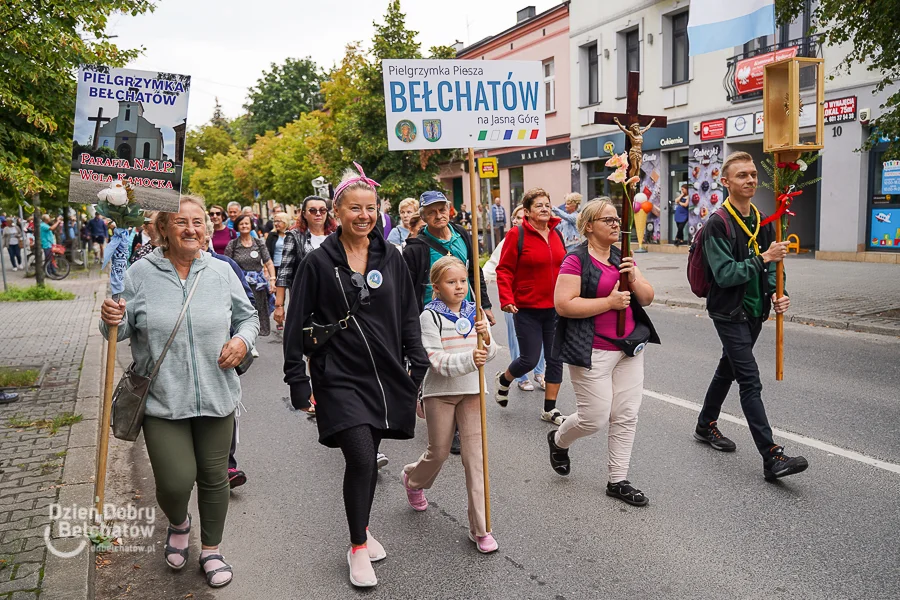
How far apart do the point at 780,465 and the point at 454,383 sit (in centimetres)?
216

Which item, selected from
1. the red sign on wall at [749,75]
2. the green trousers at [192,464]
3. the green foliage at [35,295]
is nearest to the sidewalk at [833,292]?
the red sign on wall at [749,75]

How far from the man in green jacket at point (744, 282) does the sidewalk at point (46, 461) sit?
3.88 meters

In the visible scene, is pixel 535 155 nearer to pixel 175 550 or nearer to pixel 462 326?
pixel 462 326

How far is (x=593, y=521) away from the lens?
4.28 meters

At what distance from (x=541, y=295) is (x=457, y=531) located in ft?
8.18

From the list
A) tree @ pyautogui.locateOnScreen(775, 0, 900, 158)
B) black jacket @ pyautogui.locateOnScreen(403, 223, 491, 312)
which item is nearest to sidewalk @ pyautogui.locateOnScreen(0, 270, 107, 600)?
black jacket @ pyautogui.locateOnScreen(403, 223, 491, 312)

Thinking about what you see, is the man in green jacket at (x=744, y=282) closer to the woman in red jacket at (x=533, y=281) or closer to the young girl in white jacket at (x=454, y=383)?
the woman in red jacket at (x=533, y=281)

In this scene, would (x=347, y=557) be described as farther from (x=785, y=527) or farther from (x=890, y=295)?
(x=890, y=295)

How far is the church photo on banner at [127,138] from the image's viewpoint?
145 inches

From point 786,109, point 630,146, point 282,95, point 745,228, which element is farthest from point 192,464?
point 282,95

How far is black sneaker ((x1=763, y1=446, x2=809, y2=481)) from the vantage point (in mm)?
4539

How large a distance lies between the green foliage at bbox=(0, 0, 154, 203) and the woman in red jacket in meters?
4.03

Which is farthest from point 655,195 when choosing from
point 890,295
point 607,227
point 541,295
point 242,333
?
point 242,333

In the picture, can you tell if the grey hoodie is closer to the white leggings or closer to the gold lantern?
the white leggings
